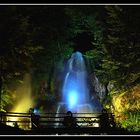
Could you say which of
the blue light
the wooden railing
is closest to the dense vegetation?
the wooden railing

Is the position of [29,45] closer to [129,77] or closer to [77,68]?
[129,77]

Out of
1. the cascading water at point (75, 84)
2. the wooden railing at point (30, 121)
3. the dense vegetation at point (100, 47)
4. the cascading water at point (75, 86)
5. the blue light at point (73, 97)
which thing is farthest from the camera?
the blue light at point (73, 97)

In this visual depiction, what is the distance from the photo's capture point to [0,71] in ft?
80.7

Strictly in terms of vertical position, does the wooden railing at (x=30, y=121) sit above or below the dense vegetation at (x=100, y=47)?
below

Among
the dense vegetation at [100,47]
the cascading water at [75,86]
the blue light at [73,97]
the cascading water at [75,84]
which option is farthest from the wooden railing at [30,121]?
the blue light at [73,97]

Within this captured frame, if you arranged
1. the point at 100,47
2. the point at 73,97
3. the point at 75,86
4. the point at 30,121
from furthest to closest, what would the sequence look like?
1. the point at 75,86
2. the point at 73,97
3. the point at 100,47
4. the point at 30,121

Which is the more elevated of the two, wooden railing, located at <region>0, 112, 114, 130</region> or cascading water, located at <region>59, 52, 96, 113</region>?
cascading water, located at <region>59, 52, 96, 113</region>

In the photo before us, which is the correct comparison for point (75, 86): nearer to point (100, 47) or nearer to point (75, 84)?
point (75, 84)

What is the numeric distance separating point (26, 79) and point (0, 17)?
1437 cm

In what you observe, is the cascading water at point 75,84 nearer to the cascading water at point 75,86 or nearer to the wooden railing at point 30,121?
the cascading water at point 75,86

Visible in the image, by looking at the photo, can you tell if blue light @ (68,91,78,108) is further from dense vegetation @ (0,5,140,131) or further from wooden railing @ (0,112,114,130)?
wooden railing @ (0,112,114,130)

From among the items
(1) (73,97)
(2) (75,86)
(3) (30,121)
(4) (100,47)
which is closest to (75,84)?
(2) (75,86)

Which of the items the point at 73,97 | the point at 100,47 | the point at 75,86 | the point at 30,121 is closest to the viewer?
the point at 30,121

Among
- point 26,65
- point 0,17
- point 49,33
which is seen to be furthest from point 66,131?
point 49,33
